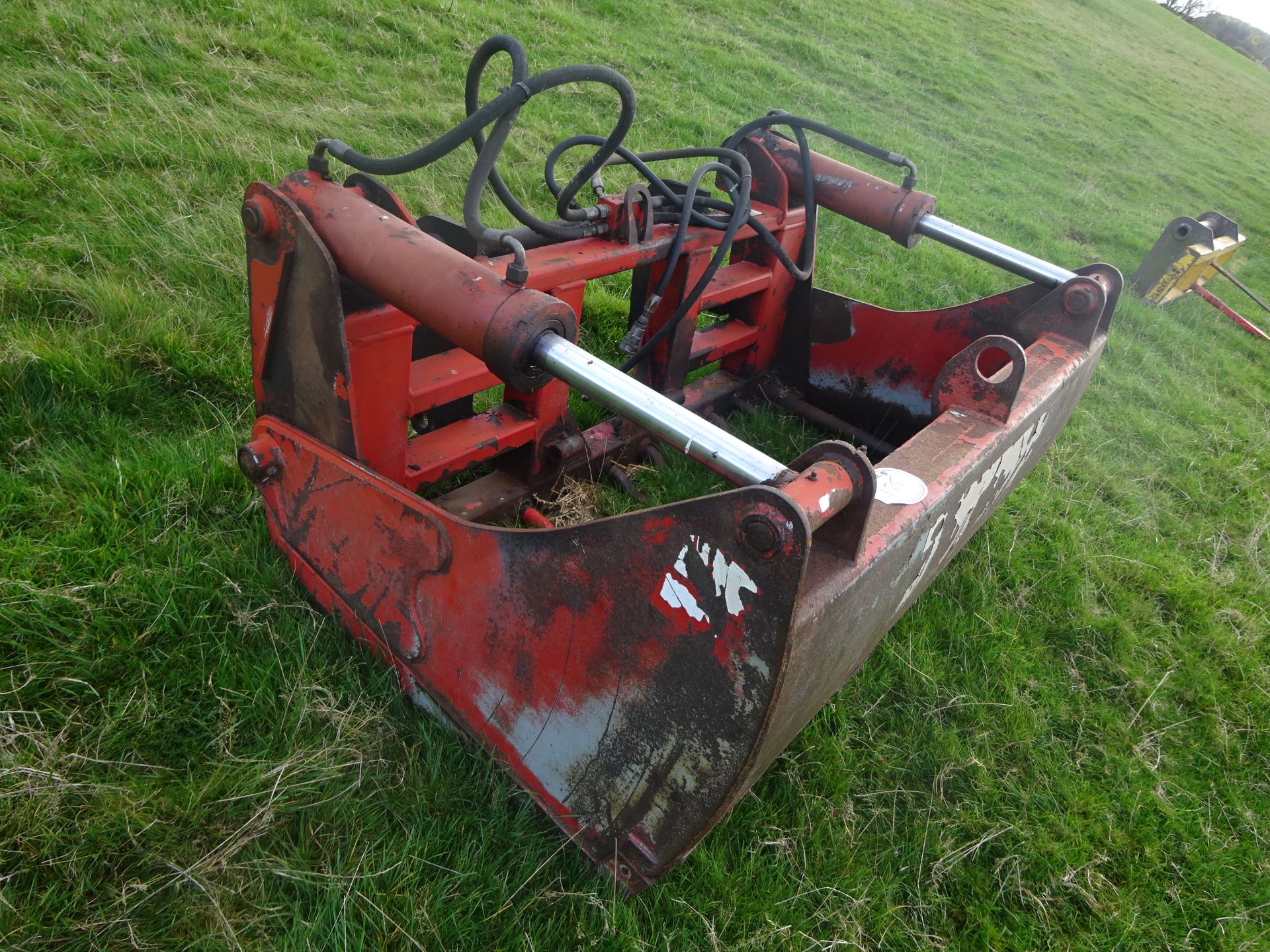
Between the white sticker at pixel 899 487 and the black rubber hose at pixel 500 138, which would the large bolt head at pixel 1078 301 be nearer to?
the white sticker at pixel 899 487

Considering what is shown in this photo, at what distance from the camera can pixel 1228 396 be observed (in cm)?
575

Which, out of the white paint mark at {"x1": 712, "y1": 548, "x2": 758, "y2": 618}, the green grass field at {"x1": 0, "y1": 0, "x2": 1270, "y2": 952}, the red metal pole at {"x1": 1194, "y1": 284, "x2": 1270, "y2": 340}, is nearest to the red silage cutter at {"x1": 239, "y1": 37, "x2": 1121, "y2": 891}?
the white paint mark at {"x1": 712, "y1": 548, "x2": 758, "y2": 618}

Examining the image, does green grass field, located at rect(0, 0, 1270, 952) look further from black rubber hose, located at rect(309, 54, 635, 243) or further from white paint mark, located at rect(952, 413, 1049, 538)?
black rubber hose, located at rect(309, 54, 635, 243)

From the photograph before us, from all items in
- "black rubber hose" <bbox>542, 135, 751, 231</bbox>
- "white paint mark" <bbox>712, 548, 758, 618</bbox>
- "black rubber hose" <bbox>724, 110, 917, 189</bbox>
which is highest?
"black rubber hose" <bbox>724, 110, 917, 189</bbox>

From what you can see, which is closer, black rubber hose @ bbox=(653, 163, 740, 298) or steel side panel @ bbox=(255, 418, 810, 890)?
steel side panel @ bbox=(255, 418, 810, 890)

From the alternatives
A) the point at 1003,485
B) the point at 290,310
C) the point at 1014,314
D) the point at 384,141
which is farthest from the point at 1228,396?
the point at 290,310

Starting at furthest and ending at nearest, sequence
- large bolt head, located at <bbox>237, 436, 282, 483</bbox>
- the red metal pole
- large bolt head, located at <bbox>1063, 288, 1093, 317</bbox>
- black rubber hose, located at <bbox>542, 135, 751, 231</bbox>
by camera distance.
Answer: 1. the red metal pole
2. large bolt head, located at <bbox>1063, 288, 1093, 317</bbox>
3. black rubber hose, located at <bbox>542, 135, 751, 231</bbox>
4. large bolt head, located at <bbox>237, 436, 282, 483</bbox>

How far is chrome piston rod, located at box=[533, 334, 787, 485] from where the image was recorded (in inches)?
53.4

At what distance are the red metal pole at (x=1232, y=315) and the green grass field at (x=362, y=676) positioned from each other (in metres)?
2.28

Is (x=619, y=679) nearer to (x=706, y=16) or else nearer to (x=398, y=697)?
(x=398, y=697)

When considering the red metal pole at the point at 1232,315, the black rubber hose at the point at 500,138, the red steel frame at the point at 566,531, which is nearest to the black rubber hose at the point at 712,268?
the red steel frame at the point at 566,531

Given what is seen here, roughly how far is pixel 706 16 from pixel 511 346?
8.73m

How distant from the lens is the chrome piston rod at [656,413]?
4.45ft

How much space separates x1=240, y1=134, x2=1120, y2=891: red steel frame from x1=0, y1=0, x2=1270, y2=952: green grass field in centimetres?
23
